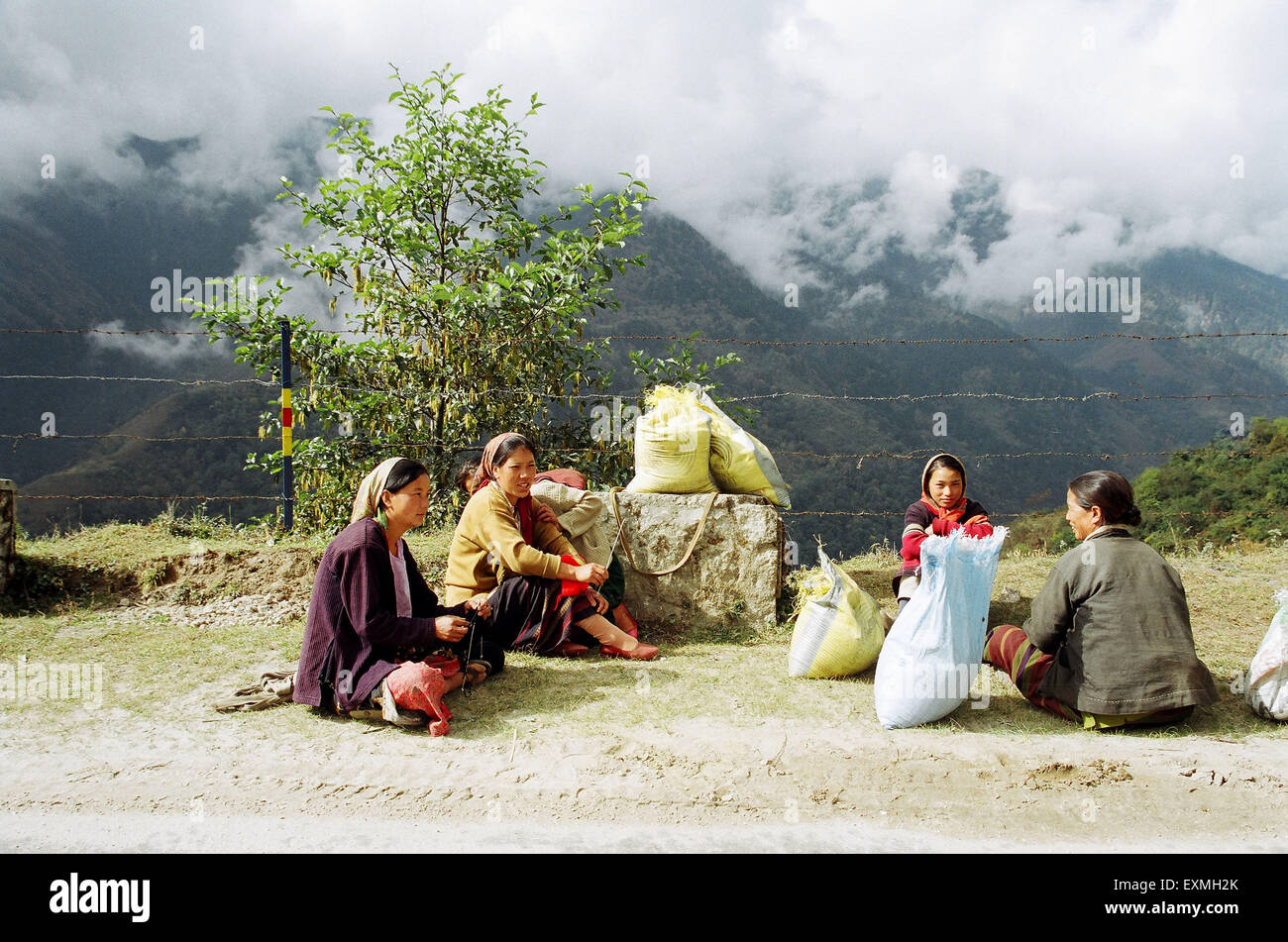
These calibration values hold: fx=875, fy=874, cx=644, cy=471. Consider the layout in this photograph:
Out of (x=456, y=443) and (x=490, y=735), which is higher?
(x=456, y=443)

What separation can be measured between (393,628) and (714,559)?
2.28 meters

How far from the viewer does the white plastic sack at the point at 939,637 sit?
3.48 m

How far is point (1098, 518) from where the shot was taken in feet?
11.6

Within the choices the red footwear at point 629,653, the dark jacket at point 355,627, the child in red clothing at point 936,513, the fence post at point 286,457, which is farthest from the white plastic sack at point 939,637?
the fence post at point 286,457

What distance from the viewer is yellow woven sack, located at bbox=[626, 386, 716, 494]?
517 cm

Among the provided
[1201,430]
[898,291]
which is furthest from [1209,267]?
[898,291]

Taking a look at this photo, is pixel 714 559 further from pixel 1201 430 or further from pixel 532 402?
pixel 1201 430

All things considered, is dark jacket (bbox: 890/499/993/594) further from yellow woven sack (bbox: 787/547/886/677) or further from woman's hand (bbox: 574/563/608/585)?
woman's hand (bbox: 574/563/608/585)

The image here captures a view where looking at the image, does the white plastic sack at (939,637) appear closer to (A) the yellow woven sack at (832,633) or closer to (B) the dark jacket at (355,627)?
(A) the yellow woven sack at (832,633)

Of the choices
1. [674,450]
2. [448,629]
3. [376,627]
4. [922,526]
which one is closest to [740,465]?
[674,450]

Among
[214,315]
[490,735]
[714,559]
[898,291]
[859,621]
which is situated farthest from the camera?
[898,291]

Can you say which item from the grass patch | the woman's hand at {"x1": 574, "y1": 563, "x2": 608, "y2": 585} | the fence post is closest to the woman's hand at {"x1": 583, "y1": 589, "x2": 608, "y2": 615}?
the woman's hand at {"x1": 574, "y1": 563, "x2": 608, "y2": 585}

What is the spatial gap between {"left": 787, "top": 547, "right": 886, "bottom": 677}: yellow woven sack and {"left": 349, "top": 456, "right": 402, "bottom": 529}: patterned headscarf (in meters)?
2.02

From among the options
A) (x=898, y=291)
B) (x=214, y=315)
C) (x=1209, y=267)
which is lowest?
(x=214, y=315)
